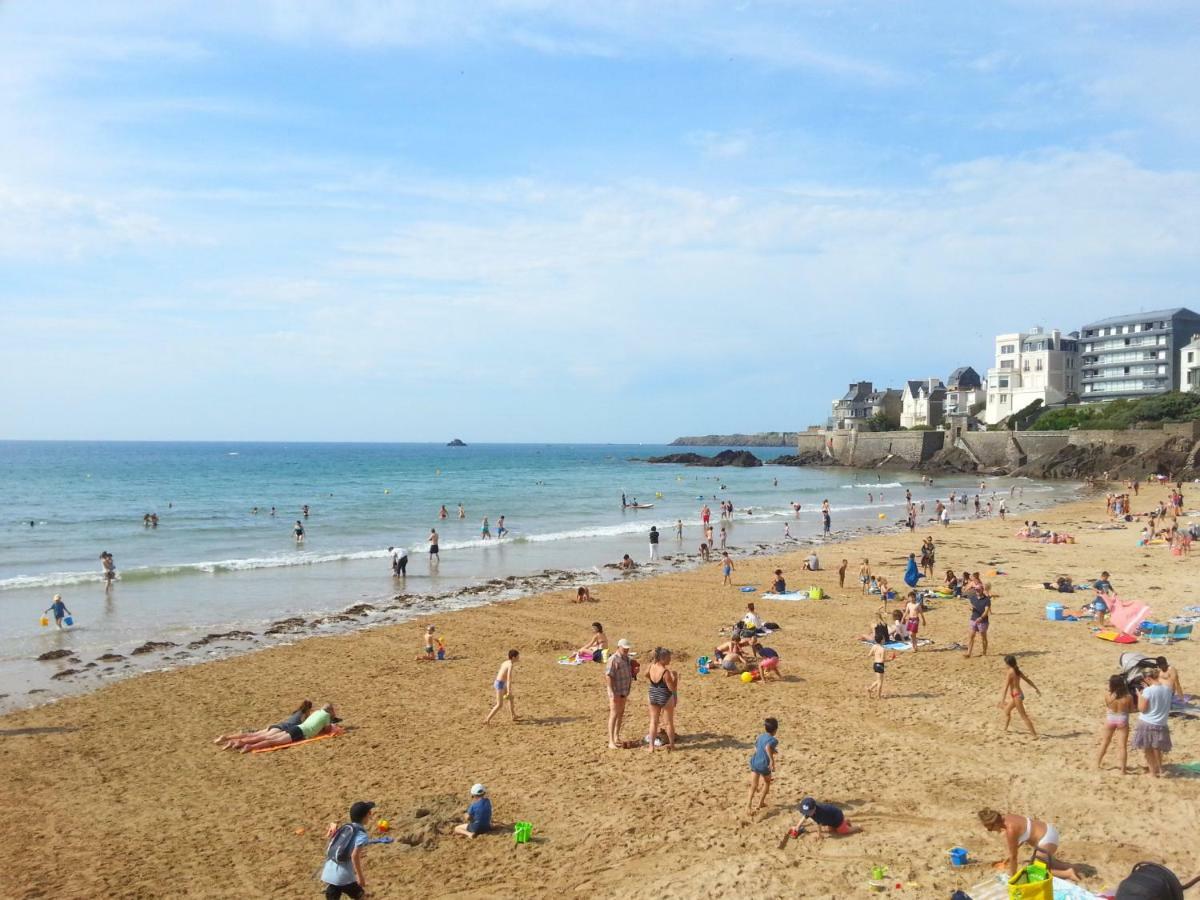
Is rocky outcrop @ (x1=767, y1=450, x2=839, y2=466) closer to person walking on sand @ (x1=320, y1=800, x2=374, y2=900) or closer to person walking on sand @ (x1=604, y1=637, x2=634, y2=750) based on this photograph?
person walking on sand @ (x1=604, y1=637, x2=634, y2=750)

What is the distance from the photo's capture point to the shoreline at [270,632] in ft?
51.2

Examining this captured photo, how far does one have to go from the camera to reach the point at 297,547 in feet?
113

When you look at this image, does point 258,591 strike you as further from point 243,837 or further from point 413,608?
point 243,837

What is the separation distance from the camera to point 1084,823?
26.7ft

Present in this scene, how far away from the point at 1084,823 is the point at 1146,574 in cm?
1834

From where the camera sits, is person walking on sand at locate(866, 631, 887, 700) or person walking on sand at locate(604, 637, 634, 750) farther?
person walking on sand at locate(866, 631, 887, 700)

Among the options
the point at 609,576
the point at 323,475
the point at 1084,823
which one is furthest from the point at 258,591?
the point at 323,475

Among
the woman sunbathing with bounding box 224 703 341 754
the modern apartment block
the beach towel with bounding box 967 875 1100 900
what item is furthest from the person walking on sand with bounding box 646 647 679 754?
the modern apartment block

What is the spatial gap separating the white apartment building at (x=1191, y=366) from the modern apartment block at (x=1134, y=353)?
347 centimetres

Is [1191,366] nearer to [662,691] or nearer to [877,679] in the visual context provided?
[877,679]

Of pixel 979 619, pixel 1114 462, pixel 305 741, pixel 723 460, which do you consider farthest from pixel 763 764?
pixel 723 460

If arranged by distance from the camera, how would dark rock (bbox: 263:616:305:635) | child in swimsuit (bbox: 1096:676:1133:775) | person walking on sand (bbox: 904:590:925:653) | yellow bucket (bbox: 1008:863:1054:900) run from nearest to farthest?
yellow bucket (bbox: 1008:863:1054:900) < child in swimsuit (bbox: 1096:676:1133:775) < person walking on sand (bbox: 904:590:925:653) < dark rock (bbox: 263:616:305:635)

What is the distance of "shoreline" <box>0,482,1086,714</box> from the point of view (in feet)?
51.2

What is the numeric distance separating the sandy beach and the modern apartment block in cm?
8440
